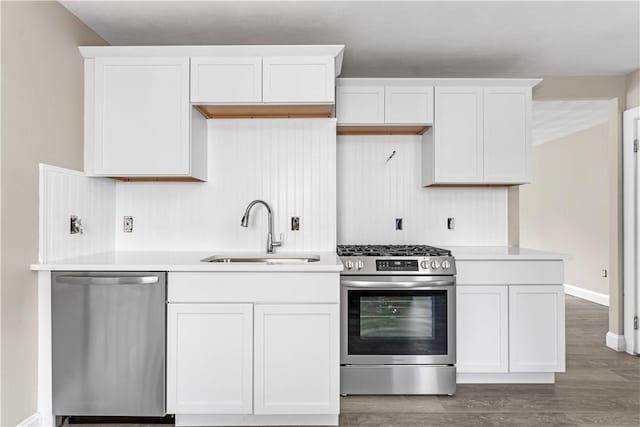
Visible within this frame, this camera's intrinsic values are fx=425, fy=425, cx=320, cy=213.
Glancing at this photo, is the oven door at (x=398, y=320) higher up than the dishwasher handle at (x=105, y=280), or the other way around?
the dishwasher handle at (x=105, y=280)

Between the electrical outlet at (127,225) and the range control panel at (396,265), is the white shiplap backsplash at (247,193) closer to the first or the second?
the electrical outlet at (127,225)

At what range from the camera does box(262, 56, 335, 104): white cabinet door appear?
268 centimetres

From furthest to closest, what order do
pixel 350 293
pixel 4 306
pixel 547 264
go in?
pixel 547 264, pixel 350 293, pixel 4 306

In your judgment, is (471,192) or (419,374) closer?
(419,374)

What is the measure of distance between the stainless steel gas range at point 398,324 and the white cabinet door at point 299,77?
42.7 inches

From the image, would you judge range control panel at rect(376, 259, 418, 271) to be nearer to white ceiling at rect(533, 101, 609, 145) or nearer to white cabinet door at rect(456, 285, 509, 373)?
white cabinet door at rect(456, 285, 509, 373)

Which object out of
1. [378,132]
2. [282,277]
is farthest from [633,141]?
[282,277]

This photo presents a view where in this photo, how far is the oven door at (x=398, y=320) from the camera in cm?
276

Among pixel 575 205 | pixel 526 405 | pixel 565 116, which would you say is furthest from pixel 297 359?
pixel 575 205

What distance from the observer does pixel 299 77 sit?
8.80 ft

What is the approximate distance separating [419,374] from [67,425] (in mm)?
2124

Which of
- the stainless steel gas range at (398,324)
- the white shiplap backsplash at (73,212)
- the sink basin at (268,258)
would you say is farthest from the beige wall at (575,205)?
the white shiplap backsplash at (73,212)

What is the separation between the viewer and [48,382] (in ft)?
7.57

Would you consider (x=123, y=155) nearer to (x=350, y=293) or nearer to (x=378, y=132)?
(x=350, y=293)
